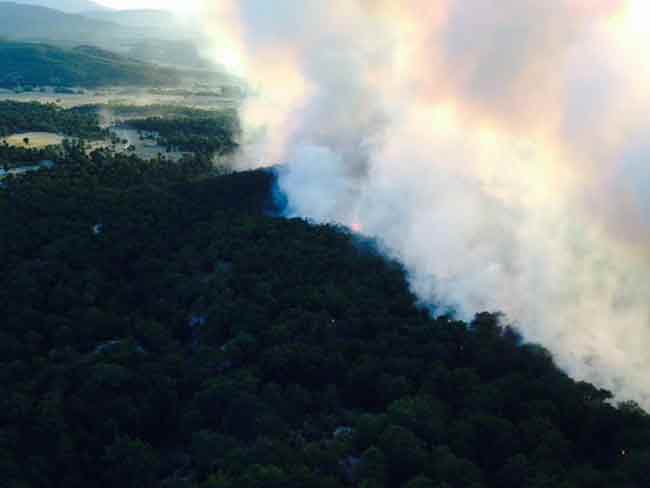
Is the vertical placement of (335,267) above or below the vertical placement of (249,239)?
below

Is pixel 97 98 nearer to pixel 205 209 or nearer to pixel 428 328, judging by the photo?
pixel 205 209

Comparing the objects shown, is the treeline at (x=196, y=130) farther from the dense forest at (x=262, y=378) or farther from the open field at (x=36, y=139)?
the dense forest at (x=262, y=378)

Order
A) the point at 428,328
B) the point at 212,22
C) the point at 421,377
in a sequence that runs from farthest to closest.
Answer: the point at 212,22 → the point at 428,328 → the point at 421,377

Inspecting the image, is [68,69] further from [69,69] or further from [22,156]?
[22,156]

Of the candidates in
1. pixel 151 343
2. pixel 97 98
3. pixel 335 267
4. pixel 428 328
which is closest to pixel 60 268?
pixel 151 343

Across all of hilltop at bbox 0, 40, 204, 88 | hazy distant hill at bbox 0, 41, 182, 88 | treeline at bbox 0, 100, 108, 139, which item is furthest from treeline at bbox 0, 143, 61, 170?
hazy distant hill at bbox 0, 41, 182, 88
